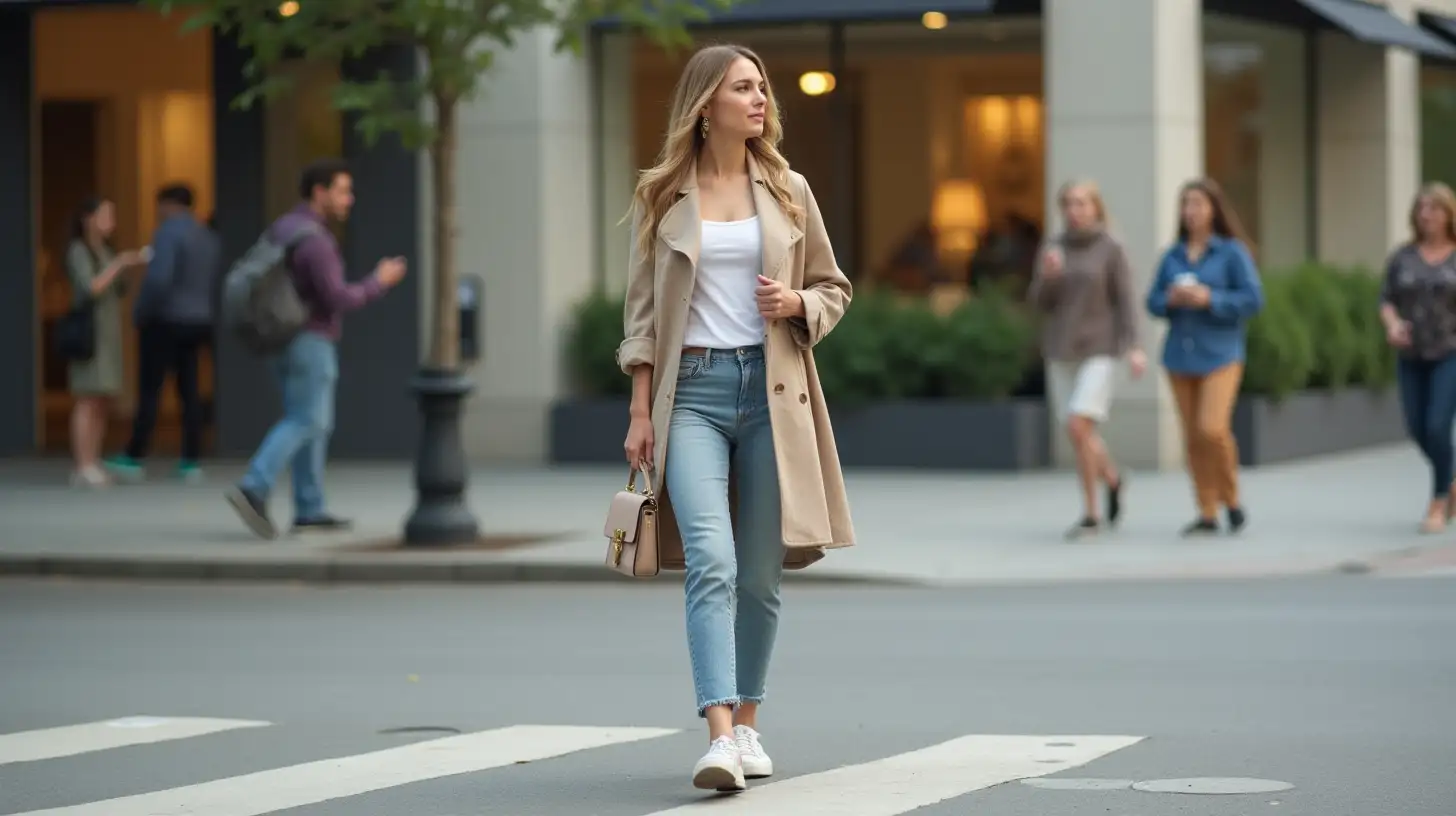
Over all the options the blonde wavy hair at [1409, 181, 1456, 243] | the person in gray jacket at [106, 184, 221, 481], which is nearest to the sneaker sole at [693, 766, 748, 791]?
the blonde wavy hair at [1409, 181, 1456, 243]

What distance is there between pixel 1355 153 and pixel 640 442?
56.3ft

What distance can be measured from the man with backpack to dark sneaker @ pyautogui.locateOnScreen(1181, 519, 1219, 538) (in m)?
4.59

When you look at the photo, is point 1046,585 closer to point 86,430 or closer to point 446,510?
point 446,510

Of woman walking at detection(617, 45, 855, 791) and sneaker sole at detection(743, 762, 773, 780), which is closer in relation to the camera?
woman walking at detection(617, 45, 855, 791)

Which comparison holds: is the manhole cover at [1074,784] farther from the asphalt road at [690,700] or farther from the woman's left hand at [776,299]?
the woman's left hand at [776,299]

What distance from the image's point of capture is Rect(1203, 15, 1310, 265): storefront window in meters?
20.6

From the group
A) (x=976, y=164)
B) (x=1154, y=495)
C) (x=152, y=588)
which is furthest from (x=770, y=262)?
(x=976, y=164)

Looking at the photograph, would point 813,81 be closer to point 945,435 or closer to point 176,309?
point 945,435

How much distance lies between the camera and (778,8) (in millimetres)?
19172

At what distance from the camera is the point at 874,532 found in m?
14.4

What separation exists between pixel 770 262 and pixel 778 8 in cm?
1251

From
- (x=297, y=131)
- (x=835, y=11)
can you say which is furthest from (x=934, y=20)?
(x=297, y=131)

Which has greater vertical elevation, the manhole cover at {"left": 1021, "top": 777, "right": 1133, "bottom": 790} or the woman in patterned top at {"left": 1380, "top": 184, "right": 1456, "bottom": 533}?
the woman in patterned top at {"left": 1380, "top": 184, "right": 1456, "bottom": 533}

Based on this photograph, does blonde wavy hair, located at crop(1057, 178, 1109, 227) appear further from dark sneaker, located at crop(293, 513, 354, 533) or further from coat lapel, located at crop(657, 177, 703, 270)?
coat lapel, located at crop(657, 177, 703, 270)
